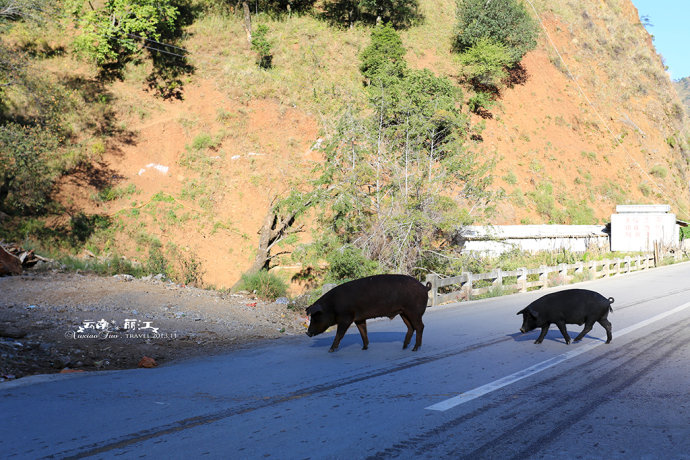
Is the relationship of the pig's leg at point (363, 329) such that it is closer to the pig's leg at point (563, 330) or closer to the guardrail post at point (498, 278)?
the pig's leg at point (563, 330)

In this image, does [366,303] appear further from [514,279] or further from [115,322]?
[514,279]

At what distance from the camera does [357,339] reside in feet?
34.5

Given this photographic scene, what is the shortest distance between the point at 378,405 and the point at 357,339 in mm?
4718

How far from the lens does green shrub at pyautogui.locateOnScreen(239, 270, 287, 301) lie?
19723 mm

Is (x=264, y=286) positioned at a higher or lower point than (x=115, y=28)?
lower

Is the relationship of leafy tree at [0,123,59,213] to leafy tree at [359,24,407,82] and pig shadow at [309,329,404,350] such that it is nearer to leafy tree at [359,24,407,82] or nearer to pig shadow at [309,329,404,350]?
pig shadow at [309,329,404,350]

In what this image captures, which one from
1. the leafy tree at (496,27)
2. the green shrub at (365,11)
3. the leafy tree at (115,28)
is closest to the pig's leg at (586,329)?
the leafy tree at (115,28)

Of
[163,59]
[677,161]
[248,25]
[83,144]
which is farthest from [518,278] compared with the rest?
[677,161]

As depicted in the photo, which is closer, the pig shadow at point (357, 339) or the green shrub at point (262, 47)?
the pig shadow at point (357, 339)

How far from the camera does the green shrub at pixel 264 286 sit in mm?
19723

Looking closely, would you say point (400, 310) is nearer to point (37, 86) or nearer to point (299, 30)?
point (37, 86)

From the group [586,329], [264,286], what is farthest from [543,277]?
[586,329]

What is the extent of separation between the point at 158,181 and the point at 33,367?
30.0 m

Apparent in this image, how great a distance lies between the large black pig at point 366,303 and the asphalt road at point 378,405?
535 millimetres
